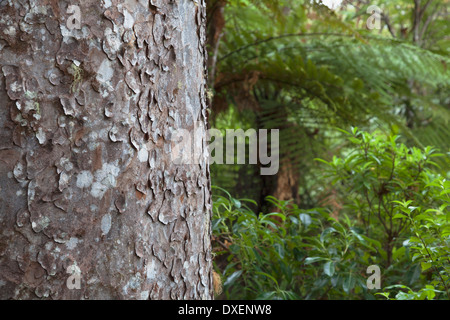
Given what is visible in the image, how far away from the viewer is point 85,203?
0.96 m

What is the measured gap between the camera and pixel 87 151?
97 centimetres

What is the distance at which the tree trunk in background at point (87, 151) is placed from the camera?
3.08 feet

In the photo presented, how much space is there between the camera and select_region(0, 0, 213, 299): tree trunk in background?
3.08 feet

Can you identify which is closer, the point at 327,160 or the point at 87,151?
the point at 87,151

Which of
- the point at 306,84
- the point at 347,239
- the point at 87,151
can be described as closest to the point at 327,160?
the point at 306,84

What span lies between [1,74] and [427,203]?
1.52m

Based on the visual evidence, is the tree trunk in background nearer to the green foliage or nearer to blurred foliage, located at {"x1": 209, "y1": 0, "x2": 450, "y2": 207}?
the green foliage

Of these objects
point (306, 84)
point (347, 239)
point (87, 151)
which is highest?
point (306, 84)

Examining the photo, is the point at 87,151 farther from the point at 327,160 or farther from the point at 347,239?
the point at 327,160

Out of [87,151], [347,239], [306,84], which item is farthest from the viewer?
[306,84]

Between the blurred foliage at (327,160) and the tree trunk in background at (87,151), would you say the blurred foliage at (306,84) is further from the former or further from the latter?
the tree trunk in background at (87,151)

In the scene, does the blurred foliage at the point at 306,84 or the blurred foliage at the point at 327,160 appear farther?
the blurred foliage at the point at 306,84

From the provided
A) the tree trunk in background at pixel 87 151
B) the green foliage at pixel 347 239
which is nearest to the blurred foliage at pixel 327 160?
the green foliage at pixel 347 239
